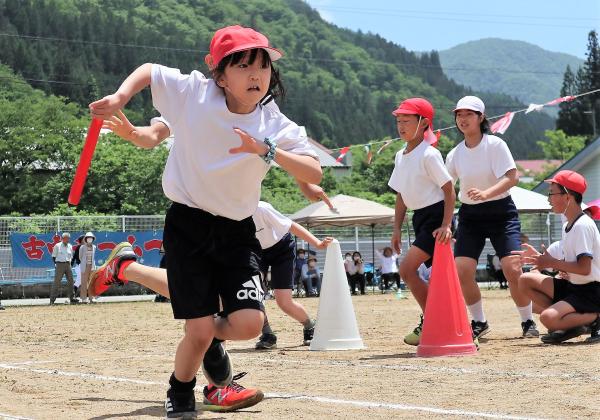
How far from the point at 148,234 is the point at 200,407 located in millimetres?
23533

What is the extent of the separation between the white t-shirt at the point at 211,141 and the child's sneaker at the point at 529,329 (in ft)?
18.2

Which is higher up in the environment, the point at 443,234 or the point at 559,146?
the point at 559,146

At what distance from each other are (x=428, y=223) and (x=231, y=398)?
3982mm

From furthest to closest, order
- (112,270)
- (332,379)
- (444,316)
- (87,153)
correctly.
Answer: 1. (444,316)
2. (112,270)
3. (332,379)
4. (87,153)

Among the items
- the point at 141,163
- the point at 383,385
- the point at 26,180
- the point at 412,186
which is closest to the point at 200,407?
the point at 383,385

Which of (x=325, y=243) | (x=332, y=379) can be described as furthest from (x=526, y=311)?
(x=332, y=379)

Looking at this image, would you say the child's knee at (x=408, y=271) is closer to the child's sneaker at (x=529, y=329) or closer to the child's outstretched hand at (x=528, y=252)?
→ the child's outstretched hand at (x=528, y=252)

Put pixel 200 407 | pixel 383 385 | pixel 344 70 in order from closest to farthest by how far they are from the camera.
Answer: pixel 200 407, pixel 383 385, pixel 344 70

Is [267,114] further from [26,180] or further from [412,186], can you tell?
[26,180]

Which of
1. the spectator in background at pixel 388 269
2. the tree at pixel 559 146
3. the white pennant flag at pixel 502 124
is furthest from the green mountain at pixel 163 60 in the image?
the white pennant flag at pixel 502 124

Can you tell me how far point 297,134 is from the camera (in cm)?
539

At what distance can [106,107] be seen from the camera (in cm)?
493

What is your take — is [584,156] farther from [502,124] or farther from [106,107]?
[106,107]

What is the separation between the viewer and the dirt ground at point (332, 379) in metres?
5.74
